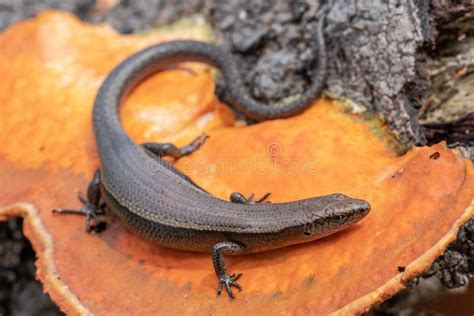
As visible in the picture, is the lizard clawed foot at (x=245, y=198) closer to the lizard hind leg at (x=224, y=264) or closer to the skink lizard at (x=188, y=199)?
the skink lizard at (x=188, y=199)

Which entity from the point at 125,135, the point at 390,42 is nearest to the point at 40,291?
the point at 125,135

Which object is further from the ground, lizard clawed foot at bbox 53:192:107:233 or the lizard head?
the lizard head

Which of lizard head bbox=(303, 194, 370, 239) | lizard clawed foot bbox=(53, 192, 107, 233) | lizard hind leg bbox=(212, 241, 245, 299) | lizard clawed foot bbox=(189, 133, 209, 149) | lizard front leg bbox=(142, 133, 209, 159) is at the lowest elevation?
lizard clawed foot bbox=(53, 192, 107, 233)

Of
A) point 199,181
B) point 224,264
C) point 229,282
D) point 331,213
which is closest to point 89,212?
point 199,181

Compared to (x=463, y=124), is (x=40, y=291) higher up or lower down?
lower down

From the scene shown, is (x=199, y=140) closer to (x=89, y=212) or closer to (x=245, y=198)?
(x=245, y=198)

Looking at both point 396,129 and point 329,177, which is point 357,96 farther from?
point 329,177

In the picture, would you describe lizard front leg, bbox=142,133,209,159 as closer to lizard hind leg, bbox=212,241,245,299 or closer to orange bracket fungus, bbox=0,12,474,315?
orange bracket fungus, bbox=0,12,474,315

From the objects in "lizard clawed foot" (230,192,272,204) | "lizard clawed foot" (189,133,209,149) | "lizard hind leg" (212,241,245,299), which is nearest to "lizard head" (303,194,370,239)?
"lizard clawed foot" (230,192,272,204)
